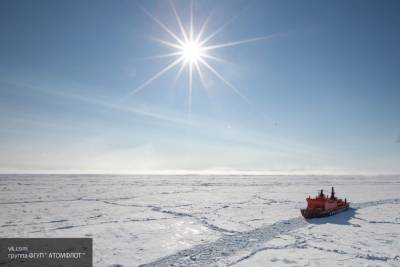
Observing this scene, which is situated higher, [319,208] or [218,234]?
[319,208]

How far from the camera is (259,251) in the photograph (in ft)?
27.4

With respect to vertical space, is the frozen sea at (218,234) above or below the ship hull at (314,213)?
below

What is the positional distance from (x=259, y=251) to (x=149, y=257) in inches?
126

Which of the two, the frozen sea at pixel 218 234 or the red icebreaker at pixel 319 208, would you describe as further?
the red icebreaker at pixel 319 208

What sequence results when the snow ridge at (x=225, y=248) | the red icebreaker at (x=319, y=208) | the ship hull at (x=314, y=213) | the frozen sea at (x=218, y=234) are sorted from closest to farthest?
the snow ridge at (x=225, y=248)
the frozen sea at (x=218, y=234)
the ship hull at (x=314, y=213)
the red icebreaker at (x=319, y=208)

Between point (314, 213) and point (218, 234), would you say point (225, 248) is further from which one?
point (314, 213)

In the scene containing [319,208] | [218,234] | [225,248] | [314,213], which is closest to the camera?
[225,248]

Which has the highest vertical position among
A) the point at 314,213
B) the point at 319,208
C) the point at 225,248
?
the point at 319,208


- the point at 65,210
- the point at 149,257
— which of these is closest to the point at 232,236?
the point at 149,257

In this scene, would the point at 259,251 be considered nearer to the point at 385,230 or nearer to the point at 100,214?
the point at 385,230

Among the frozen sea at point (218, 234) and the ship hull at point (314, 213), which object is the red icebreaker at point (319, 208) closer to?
the ship hull at point (314, 213)

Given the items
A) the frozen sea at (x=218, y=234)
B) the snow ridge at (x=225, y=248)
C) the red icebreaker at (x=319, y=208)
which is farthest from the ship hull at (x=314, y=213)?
the snow ridge at (x=225, y=248)

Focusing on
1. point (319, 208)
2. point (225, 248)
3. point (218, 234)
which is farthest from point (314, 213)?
point (225, 248)

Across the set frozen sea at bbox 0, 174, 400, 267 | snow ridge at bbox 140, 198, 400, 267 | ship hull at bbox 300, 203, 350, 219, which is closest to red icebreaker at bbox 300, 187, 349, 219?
ship hull at bbox 300, 203, 350, 219
